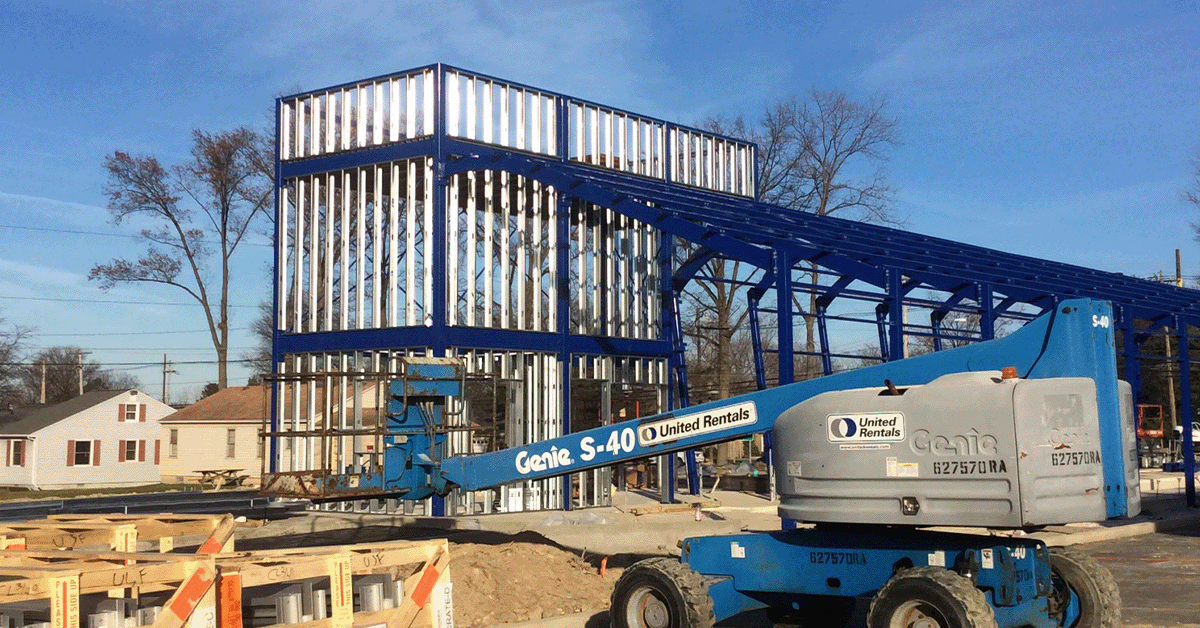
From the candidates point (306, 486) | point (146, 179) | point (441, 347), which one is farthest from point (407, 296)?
point (146, 179)

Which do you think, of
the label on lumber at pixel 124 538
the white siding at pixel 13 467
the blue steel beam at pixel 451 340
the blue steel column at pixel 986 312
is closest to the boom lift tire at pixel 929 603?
the label on lumber at pixel 124 538

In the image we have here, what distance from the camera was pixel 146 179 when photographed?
50.4m

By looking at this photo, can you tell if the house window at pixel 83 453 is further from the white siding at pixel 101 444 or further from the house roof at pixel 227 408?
the house roof at pixel 227 408

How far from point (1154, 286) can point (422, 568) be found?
89.3 ft

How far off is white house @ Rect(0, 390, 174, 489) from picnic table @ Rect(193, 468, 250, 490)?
6222 millimetres

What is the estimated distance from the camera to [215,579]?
7586 millimetres

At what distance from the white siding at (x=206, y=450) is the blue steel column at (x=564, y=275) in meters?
31.7

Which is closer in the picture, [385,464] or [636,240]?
[385,464]

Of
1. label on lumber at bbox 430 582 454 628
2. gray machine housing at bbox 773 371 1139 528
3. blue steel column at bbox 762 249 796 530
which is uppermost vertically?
blue steel column at bbox 762 249 796 530

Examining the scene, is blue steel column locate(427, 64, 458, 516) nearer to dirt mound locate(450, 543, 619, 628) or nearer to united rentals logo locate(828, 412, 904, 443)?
dirt mound locate(450, 543, 619, 628)

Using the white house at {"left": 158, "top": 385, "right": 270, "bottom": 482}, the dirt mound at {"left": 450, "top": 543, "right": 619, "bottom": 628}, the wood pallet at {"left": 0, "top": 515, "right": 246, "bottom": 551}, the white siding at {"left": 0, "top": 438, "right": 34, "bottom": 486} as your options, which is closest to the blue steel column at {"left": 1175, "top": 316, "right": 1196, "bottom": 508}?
the dirt mound at {"left": 450, "top": 543, "right": 619, "bottom": 628}

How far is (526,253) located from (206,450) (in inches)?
1428

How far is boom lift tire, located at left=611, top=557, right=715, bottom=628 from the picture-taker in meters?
9.57

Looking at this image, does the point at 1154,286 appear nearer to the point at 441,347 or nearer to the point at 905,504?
the point at 441,347
